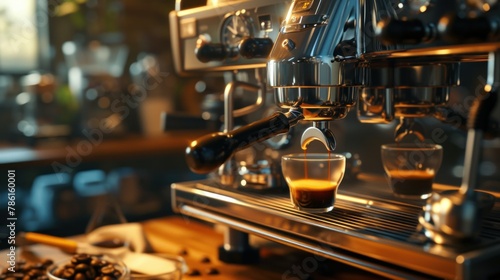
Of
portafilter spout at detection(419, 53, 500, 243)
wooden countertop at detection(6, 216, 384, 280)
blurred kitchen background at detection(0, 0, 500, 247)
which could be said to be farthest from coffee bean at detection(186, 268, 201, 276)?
blurred kitchen background at detection(0, 0, 500, 247)

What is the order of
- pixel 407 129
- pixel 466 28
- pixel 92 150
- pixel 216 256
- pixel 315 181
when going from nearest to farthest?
pixel 466 28
pixel 315 181
pixel 407 129
pixel 216 256
pixel 92 150

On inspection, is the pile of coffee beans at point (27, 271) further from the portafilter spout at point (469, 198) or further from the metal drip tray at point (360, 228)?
the portafilter spout at point (469, 198)

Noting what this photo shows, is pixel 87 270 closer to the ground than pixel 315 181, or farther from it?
closer to the ground

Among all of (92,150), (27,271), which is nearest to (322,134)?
(27,271)

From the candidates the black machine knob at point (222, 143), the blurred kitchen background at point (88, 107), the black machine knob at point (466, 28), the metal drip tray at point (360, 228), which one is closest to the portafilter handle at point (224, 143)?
the black machine knob at point (222, 143)

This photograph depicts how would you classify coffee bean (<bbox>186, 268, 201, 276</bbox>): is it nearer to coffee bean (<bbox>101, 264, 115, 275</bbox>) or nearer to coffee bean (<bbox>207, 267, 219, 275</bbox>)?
coffee bean (<bbox>207, 267, 219, 275</bbox>)

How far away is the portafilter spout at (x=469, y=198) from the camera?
53 centimetres

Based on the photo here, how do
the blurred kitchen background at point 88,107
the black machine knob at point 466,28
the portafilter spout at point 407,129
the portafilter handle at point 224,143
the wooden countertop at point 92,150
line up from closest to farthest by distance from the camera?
the black machine knob at point 466,28 → the portafilter handle at point 224,143 → the portafilter spout at point 407,129 → the wooden countertop at point 92,150 → the blurred kitchen background at point 88,107

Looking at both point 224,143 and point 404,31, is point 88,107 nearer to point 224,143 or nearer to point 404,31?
point 224,143

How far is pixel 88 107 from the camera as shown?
2.62 metres

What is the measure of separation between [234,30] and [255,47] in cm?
10

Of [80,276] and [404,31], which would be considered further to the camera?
[80,276]

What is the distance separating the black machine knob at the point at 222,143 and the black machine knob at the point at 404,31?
7.2 inches

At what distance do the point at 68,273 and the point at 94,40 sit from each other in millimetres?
2401
